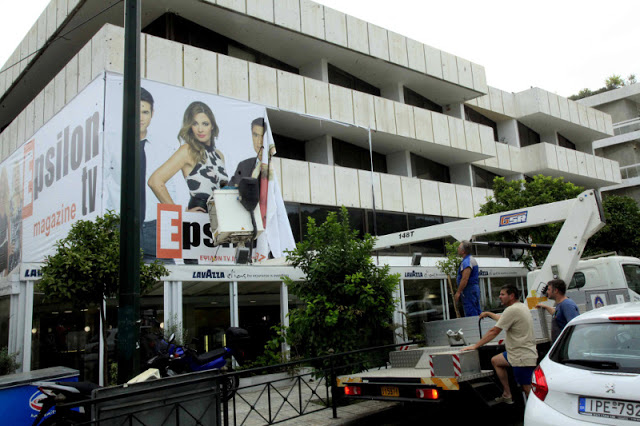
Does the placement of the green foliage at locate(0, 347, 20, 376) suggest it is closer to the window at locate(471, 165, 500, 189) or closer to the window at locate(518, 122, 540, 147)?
the window at locate(471, 165, 500, 189)

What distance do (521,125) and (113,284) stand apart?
982 inches

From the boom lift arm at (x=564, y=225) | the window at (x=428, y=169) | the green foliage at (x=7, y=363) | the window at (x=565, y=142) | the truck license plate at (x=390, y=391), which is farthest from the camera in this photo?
the window at (x=565, y=142)

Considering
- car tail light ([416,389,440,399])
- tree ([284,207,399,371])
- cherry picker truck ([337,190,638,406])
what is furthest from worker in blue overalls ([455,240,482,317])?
car tail light ([416,389,440,399])

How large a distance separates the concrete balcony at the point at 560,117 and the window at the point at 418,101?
559 cm

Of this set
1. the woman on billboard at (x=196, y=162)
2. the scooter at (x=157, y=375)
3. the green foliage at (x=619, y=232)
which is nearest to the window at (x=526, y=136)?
the green foliage at (x=619, y=232)

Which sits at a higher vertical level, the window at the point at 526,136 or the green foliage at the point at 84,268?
the window at the point at 526,136

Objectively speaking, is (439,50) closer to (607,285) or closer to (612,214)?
(612,214)

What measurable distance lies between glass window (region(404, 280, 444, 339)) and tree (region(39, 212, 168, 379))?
866 cm

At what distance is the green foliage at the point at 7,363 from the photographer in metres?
9.27

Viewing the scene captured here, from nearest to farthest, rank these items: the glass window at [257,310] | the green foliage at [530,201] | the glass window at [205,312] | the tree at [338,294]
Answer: the tree at [338,294] < the glass window at [205,312] < the glass window at [257,310] < the green foliage at [530,201]

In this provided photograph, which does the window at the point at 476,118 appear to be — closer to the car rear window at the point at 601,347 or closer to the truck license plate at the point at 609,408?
the car rear window at the point at 601,347

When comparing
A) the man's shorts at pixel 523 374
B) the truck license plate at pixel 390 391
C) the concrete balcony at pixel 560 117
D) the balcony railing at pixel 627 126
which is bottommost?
the truck license plate at pixel 390 391

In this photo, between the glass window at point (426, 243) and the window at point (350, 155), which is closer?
the window at point (350, 155)

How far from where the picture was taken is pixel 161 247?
12.4 meters
